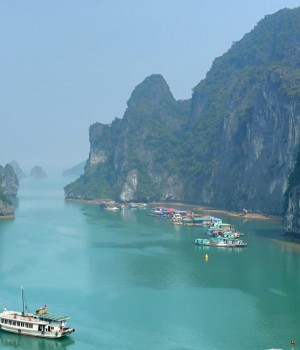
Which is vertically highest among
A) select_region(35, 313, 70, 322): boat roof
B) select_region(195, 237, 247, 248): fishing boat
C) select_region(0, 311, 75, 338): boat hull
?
select_region(195, 237, 247, 248): fishing boat

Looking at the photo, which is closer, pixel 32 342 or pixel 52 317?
pixel 32 342

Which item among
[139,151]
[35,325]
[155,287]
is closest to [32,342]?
[35,325]

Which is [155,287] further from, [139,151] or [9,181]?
[9,181]

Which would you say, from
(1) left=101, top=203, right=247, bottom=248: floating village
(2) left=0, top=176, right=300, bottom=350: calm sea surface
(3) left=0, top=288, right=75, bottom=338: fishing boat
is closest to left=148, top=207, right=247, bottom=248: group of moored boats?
(1) left=101, top=203, right=247, bottom=248: floating village

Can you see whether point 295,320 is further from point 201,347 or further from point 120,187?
point 120,187

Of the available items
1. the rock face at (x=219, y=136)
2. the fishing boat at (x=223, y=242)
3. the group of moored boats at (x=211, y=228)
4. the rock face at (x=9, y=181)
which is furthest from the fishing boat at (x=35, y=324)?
the rock face at (x=9, y=181)

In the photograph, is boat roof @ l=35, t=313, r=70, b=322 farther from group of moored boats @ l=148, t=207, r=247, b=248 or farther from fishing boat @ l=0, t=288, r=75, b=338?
group of moored boats @ l=148, t=207, r=247, b=248
